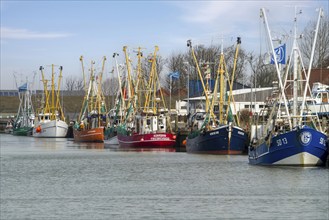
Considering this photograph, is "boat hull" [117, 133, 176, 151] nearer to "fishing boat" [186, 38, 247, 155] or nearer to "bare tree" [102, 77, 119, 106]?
"fishing boat" [186, 38, 247, 155]

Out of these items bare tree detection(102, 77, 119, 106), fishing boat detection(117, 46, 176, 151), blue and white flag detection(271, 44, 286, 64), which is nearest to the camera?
blue and white flag detection(271, 44, 286, 64)

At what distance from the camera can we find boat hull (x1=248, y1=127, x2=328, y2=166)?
51.4 metres

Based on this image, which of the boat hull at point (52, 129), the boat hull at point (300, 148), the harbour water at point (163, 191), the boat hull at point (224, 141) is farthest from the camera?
the boat hull at point (52, 129)

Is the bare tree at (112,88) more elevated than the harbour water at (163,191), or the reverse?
the bare tree at (112,88)

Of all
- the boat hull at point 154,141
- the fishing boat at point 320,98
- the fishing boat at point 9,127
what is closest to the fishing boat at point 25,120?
the fishing boat at point 9,127

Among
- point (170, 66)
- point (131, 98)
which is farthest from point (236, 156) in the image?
point (170, 66)

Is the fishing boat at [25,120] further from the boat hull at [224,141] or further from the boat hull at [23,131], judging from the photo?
the boat hull at [224,141]

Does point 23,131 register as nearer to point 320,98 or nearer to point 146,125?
point 146,125

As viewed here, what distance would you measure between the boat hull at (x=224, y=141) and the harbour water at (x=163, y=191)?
257 inches

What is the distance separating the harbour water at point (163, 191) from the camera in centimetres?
3691

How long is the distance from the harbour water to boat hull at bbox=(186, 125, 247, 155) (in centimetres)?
653

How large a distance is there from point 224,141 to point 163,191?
2838cm

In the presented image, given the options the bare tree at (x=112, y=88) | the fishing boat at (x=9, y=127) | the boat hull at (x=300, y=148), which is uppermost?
the bare tree at (x=112, y=88)

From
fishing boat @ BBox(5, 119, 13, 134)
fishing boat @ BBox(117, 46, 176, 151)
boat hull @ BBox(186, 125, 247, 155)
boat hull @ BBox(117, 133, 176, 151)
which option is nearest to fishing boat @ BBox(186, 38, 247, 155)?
boat hull @ BBox(186, 125, 247, 155)
